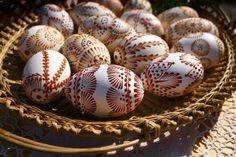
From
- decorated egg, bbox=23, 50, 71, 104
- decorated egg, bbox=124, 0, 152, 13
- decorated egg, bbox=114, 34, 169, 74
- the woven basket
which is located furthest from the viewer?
decorated egg, bbox=124, 0, 152, 13

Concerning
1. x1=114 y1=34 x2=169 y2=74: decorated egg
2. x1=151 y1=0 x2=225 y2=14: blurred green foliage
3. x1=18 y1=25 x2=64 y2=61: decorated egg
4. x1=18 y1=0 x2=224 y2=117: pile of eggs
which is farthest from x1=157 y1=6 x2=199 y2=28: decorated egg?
x1=18 y1=25 x2=64 y2=61: decorated egg

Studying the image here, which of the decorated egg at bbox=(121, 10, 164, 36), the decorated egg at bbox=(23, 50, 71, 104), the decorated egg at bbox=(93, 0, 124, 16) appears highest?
the decorated egg at bbox=(93, 0, 124, 16)

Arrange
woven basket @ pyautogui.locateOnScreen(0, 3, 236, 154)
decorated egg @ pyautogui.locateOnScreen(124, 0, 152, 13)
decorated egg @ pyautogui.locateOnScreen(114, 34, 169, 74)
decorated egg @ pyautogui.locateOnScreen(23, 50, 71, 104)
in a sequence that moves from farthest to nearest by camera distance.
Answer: decorated egg @ pyautogui.locateOnScreen(124, 0, 152, 13) → decorated egg @ pyautogui.locateOnScreen(114, 34, 169, 74) → decorated egg @ pyautogui.locateOnScreen(23, 50, 71, 104) → woven basket @ pyautogui.locateOnScreen(0, 3, 236, 154)

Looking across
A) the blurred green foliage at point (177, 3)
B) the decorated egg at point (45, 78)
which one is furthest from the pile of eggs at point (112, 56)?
the blurred green foliage at point (177, 3)

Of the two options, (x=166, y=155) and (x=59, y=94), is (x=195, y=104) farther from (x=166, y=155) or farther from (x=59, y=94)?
(x=59, y=94)

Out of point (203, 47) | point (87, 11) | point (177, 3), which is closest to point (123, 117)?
point (203, 47)

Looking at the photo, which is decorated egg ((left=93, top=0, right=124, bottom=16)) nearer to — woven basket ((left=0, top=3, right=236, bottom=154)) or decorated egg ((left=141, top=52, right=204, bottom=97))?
woven basket ((left=0, top=3, right=236, bottom=154))
